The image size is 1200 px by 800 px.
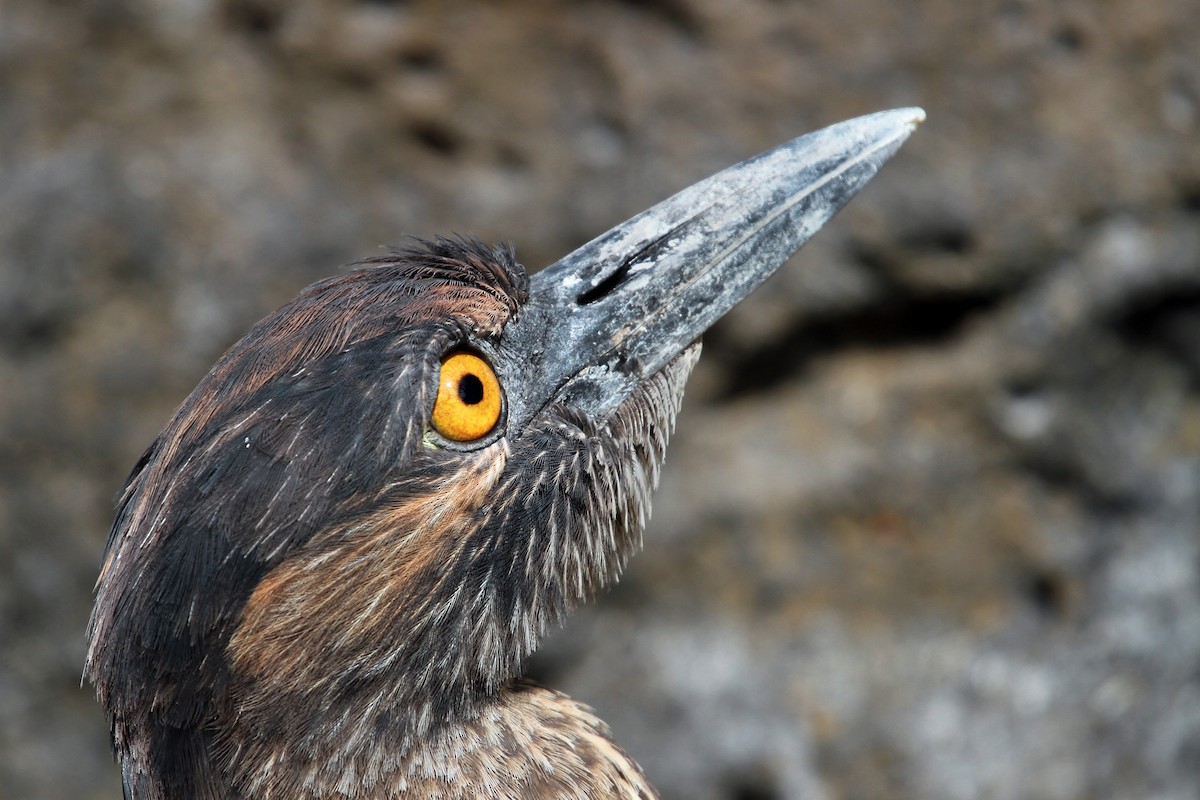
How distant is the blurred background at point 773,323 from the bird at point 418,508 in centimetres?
172

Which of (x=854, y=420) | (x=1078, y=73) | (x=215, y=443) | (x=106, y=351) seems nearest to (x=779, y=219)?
(x=215, y=443)

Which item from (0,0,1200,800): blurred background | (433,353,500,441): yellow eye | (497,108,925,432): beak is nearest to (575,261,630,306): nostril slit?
(497,108,925,432): beak

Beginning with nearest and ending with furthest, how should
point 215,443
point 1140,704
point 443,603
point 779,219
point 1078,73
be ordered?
point 215,443 < point 443,603 < point 779,219 < point 1078,73 < point 1140,704

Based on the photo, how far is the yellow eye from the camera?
1769mm

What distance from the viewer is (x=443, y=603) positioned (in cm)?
179

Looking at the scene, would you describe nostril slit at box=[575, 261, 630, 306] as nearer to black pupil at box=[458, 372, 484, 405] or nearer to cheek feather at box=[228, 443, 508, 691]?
black pupil at box=[458, 372, 484, 405]

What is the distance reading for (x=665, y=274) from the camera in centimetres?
202

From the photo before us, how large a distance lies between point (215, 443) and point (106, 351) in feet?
8.39

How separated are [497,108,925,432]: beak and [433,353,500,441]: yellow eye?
0.09 meters

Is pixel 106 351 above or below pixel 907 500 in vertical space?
above

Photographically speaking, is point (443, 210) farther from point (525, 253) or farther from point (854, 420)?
point (854, 420)

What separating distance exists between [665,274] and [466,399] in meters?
0.49

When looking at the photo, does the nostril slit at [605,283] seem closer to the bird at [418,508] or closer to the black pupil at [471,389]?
the bird at [418,508]

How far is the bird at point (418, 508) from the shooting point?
1.63m
